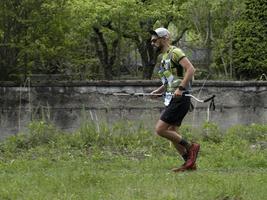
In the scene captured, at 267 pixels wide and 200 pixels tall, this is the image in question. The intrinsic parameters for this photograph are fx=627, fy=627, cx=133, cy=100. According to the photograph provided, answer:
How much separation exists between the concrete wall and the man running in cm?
419

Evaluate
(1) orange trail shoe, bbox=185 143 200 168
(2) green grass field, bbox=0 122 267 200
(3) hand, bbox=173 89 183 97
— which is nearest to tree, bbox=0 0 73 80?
(2) green grass field, bbox=0 122 267 200

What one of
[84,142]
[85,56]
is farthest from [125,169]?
[85,56]

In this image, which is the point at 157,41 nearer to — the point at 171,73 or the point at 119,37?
the point at 171,73

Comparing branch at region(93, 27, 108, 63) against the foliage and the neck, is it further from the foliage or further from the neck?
the neck

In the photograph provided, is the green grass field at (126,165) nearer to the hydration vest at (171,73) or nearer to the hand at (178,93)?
the hand at (178,93)

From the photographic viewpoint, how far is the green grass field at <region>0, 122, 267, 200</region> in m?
7.24

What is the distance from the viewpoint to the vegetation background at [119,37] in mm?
13352

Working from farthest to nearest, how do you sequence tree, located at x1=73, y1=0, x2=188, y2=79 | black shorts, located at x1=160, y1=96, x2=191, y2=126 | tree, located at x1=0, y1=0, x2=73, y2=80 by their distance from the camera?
tree, located at x1=73, y1=0, x2=188, y2=79
tree, located at x1=0, y1=0, x2=73, y2=80
black shorts, located at x1=160, y1=96, x2=191, y2=126

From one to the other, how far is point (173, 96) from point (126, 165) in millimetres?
1510

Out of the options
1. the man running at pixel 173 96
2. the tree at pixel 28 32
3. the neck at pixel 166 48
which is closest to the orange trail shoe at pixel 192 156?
the man running at pixel 173 96

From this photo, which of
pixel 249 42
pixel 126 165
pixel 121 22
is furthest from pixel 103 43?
pixel 126 165

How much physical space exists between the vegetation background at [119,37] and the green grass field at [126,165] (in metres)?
2.58

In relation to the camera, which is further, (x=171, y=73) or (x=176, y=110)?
(x=171, y=73)

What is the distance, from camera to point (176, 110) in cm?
868
